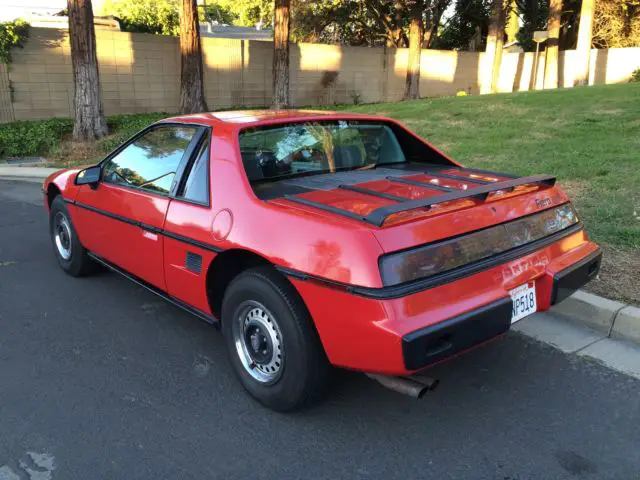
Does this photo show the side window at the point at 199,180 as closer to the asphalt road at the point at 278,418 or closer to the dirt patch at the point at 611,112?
the asphalt road at the point at 278,418

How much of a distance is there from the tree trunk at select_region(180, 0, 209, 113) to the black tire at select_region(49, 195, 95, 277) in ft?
33.2

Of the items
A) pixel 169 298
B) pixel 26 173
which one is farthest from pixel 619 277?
pixel 26 173

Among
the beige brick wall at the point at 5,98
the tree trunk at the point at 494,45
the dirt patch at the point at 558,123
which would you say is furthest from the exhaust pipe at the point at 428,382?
the tree trunk at the point at 494,45

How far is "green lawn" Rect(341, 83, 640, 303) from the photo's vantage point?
193 inches

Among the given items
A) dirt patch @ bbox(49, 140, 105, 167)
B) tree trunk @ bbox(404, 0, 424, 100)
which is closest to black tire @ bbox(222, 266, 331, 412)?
dirt patch @ bbox(49, 140, 105, 167)

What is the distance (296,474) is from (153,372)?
4.30 feet

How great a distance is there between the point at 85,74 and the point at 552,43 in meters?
19.3

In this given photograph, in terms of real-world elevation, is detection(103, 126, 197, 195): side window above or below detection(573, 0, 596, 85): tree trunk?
below

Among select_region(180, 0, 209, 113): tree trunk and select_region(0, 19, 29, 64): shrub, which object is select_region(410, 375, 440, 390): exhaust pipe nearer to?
select_region(180, 0, 209, 113): tree trunk

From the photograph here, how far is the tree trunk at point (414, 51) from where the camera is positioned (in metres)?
21.8

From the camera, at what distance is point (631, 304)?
3.79m

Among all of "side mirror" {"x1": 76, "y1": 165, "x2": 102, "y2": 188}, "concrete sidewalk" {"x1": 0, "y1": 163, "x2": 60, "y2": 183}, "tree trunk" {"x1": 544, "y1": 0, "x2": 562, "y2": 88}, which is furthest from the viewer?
"tree trunk" {"x1": 544, "y1": 0, "x2": 562, "y2": 88}

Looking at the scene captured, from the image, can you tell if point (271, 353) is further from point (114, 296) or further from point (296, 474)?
point (114, 296)

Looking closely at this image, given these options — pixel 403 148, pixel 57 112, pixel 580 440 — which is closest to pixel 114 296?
pixel 403 148
